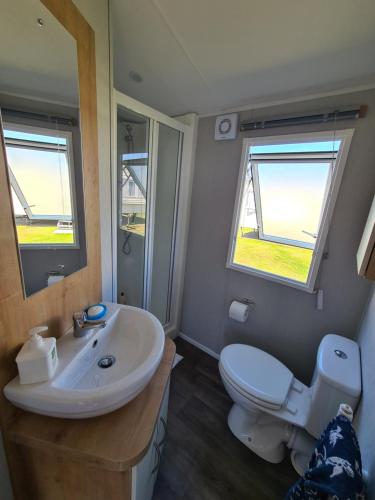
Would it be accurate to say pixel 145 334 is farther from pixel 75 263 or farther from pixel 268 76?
pixel 268 76

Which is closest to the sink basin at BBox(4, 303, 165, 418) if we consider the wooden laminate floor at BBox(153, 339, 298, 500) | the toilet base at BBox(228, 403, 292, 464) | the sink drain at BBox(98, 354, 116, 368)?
the sink drain at BBox(98, 354, 116, 368)

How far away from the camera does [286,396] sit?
123 cm

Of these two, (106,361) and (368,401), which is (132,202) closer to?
(106,361)

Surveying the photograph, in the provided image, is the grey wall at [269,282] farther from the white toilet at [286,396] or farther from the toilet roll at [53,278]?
the toilet roll at [53,278]

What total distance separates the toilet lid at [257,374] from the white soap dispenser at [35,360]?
3.64 feet

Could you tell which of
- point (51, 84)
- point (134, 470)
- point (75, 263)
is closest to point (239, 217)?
point (75, 263)

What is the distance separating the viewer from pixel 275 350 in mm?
1682

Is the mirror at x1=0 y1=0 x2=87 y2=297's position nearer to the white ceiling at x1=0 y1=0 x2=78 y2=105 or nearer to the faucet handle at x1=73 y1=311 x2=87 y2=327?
the white ceiling at x1=0 y1=0 x2=78 y2=105

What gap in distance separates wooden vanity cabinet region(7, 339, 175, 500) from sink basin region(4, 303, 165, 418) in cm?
6

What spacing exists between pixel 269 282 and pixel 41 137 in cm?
165

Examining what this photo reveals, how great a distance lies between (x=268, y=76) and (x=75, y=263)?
154 centimetres

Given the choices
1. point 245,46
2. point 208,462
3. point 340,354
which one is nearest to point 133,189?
point 245,46

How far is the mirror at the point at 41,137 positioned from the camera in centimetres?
61

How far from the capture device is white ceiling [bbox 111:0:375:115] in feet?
2.73
